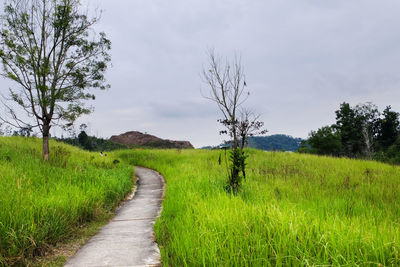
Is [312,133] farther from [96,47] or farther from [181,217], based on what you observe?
[181,217]

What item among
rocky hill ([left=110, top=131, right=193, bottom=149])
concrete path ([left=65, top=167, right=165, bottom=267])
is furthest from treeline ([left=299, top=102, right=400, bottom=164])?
concrete path ([left=65, top=167, right=165, bottom=267])

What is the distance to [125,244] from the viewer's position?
13.1 ft

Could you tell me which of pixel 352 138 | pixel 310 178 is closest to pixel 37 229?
pixel 310 178

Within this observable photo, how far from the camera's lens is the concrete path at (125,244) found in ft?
11.1

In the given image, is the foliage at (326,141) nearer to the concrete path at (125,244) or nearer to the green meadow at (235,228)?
the green meadow at (235,228)

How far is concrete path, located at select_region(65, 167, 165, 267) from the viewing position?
133 inches

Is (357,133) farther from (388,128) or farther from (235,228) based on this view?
(235,228)

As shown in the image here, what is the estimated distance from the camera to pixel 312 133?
54250mm

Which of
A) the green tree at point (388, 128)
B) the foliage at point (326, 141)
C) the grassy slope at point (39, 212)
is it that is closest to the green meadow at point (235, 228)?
the grassy slope at point (39, 212)

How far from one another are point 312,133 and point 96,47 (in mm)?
52676

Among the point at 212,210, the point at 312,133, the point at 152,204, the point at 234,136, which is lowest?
the point at 152,204

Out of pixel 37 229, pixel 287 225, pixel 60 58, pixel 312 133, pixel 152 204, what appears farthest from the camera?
pixel 312 133

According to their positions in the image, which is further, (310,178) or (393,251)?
(310,178)

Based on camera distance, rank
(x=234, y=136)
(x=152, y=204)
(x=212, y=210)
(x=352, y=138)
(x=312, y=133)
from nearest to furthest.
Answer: (x=212, y=210), (x=152, y=204), (x=234, y=136), (x=352, y=138), (x=312, y=133)
